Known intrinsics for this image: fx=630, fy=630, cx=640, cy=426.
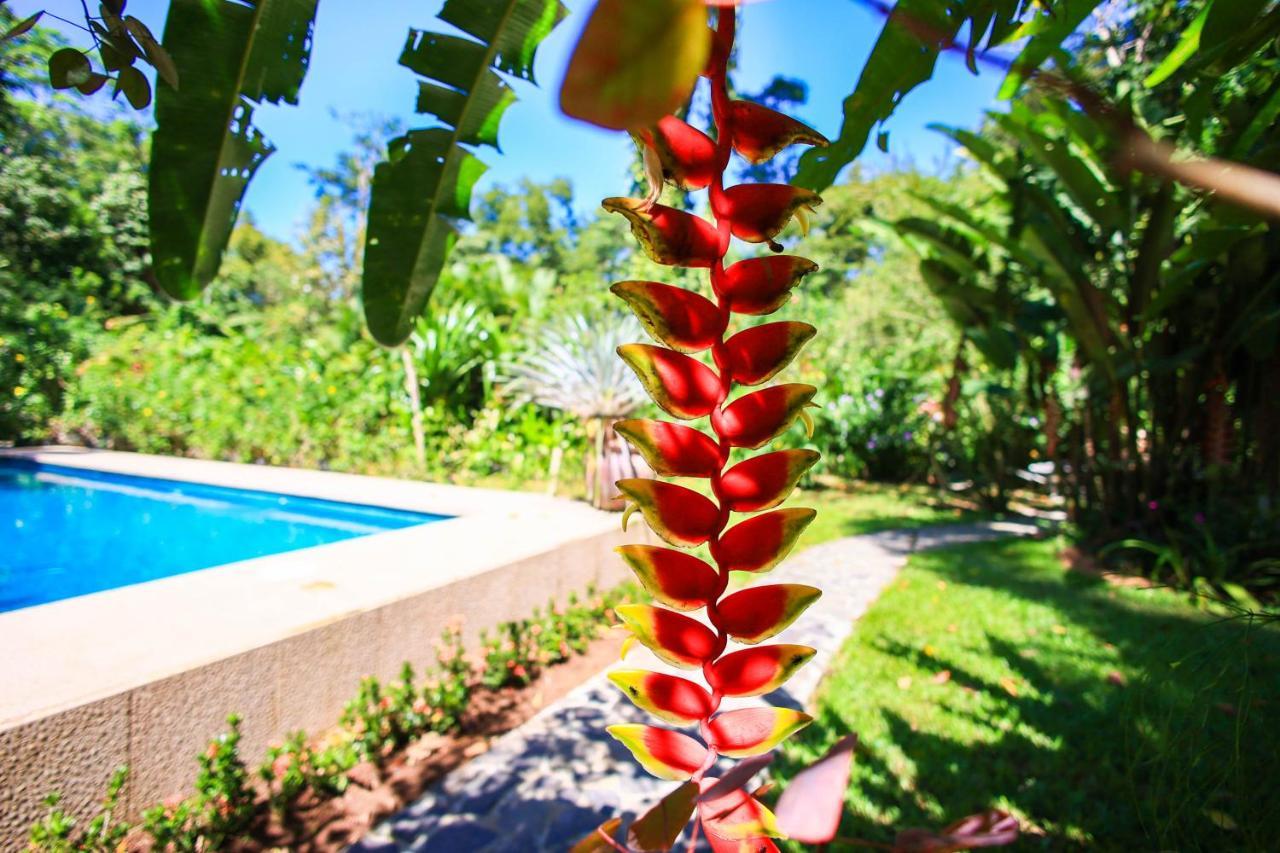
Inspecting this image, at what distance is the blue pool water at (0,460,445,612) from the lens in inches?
199

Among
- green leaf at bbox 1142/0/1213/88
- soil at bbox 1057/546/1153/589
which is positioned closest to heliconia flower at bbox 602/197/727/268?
green leaf at bbox 1142/0/1213/88

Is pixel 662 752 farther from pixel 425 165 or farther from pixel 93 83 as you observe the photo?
pixel 425 165

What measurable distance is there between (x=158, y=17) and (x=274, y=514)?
6.55 metres

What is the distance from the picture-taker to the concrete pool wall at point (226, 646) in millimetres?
1912

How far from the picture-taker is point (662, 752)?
333 mm

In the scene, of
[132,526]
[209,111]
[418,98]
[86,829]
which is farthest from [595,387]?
[209,111]

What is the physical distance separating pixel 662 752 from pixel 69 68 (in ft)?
2.79

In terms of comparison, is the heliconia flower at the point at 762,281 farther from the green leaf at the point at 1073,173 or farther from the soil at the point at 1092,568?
the soil at the point at 1092,568

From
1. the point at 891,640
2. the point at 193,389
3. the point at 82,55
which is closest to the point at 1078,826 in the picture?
the point at 891,640

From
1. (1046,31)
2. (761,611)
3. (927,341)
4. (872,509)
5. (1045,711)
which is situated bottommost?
(1045,711)

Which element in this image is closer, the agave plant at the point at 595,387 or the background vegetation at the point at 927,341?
the background vegetation at the point at 927,341

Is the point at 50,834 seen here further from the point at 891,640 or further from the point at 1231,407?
the point at 1231,407

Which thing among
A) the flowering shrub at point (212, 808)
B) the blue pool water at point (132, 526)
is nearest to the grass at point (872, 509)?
the blue pool water at point (132, 526)

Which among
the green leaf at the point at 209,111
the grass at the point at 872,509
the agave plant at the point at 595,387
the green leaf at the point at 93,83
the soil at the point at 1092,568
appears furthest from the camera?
the grass at the point at 872,509
